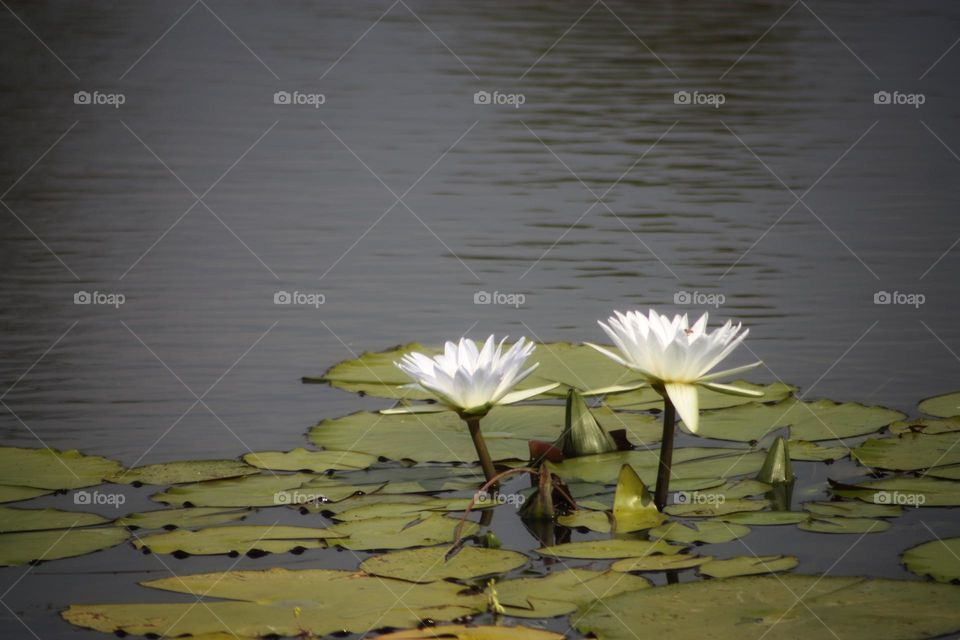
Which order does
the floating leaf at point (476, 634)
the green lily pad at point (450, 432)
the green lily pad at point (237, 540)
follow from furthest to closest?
the green lily pad at point (450, 432) < the green lily pad at point (237, 540) < the floating leaf at point (476, 634)

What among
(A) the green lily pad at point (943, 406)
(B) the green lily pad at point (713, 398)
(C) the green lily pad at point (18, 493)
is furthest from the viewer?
(B) the green lily pad at point (713, 398)

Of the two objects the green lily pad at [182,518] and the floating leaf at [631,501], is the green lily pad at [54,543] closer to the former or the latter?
the green lily pad at [182,518]

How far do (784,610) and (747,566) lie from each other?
16 cm

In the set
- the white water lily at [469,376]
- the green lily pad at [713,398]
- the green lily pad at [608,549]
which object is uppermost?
the green lily pad at [713,398]

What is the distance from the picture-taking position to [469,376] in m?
2.03

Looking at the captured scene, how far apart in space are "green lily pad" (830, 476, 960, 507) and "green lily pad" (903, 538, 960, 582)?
0.15 metres

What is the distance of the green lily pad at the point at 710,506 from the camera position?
2.07 m

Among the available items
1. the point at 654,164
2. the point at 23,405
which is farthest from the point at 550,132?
the point at 23,405

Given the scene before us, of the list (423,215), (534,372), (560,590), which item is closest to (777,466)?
(560,590)

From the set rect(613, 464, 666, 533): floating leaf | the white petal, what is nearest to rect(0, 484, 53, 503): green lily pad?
rect(613, 464, 666, 533): floating leaf

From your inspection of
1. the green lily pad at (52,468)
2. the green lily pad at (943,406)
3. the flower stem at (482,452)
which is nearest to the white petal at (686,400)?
the flower stem at (482,452)

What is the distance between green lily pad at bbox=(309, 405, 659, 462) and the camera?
2.41 meters

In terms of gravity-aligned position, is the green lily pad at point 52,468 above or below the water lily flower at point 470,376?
below

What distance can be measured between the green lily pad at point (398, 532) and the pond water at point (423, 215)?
0.25 ft
